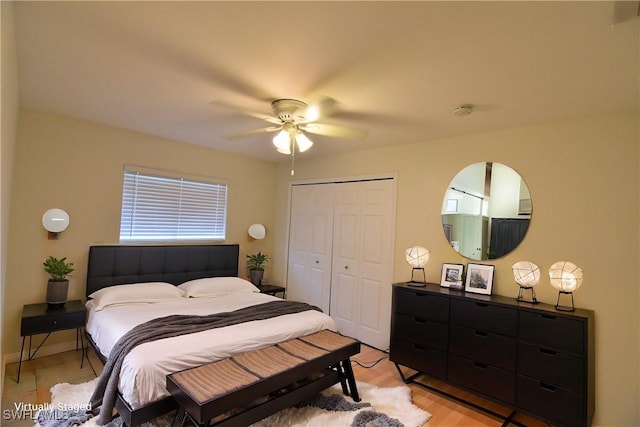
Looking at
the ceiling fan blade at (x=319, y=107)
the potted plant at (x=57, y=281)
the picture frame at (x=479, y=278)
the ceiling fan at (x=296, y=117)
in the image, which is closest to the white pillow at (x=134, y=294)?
the potted plant at (x=57, y=281)

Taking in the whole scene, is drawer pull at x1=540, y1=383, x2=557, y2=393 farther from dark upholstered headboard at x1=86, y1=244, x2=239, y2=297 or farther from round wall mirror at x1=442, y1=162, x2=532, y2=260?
dark upholstered headboard at x1=86, y1=244, x2=239, y2=297

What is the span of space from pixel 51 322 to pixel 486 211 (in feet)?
13.6

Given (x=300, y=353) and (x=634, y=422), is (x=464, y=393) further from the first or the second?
(x=300, y=353)

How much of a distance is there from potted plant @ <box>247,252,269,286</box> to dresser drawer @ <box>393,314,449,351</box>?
2.12m

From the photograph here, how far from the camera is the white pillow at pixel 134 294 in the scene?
9.86 ft

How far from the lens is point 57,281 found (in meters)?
3.00

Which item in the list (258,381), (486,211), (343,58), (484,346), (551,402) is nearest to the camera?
(343,58)

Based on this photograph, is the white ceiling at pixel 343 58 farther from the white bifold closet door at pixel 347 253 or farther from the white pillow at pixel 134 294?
the white pillow at pixel 134 294

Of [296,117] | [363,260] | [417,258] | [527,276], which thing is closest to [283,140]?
[296,117]

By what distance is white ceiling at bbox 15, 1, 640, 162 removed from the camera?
1.47 meters

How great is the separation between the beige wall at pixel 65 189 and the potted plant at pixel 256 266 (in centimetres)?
162

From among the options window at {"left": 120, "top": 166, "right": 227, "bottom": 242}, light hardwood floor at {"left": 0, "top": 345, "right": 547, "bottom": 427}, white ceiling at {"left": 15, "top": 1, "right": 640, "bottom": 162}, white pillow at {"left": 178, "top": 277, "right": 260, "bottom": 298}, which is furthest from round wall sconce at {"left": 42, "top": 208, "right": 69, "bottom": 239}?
white pillow at {"left": 178, "top": 277, "right": 260, "bottom": 298}

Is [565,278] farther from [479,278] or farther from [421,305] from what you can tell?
[421,305]

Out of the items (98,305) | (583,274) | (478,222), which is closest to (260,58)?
(478,222)
